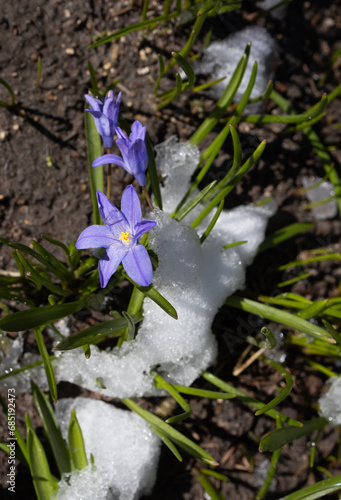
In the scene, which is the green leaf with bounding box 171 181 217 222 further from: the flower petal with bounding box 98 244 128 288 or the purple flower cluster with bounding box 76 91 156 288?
the flower petal with bounding box 98 244 128 288

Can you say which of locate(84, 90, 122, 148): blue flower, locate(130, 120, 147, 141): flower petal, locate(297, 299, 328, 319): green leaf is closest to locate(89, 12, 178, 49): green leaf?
locate(84, 90, 122, 148): blue flower

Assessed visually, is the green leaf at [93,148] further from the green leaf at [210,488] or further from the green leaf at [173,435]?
the green leaf at [210,488]

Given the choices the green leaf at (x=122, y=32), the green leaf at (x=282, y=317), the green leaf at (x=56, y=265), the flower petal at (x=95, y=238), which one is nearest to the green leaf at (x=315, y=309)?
the green leaf at (x=282, y=317)

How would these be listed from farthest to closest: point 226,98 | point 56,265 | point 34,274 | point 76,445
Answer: point 226,98
point 76,445
point 56,265
point 34,274

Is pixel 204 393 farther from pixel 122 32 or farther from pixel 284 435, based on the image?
pixel 122 32

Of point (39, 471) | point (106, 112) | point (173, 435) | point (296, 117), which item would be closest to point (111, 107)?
point (106, 112)

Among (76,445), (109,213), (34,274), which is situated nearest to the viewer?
A: (109,213)
